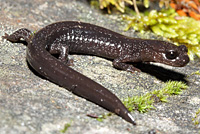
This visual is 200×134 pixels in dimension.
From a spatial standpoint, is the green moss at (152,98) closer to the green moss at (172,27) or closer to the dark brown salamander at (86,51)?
the dark brown salamander at (86,51)

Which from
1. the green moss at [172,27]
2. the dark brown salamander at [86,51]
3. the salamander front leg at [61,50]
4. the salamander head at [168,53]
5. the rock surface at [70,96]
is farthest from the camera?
the green moss at [172,27]

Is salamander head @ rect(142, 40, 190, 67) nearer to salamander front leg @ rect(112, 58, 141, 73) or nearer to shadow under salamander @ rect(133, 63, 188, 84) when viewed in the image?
shadow under salamander @ rect(133, 63, 188, 84)

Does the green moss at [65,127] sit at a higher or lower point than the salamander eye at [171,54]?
lower

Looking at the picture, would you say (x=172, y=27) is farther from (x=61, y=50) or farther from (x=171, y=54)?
(x=61, y=50)

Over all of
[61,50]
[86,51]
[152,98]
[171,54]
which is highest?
[171,54]

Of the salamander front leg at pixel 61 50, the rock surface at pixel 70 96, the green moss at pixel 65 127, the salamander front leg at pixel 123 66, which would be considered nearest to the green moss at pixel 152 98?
the rock surface at pixel 70 96

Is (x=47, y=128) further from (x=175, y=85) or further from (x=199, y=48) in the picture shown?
(x=199, y=48)

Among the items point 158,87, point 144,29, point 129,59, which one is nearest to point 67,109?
point 158,87

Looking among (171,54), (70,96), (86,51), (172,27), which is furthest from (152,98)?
(172,27)

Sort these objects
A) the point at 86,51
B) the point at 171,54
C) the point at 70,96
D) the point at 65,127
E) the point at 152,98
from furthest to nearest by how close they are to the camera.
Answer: the point at 86,51 → the point at 171,54 → the point at 152,98 → the point at 70,96 → the point at 65,127
